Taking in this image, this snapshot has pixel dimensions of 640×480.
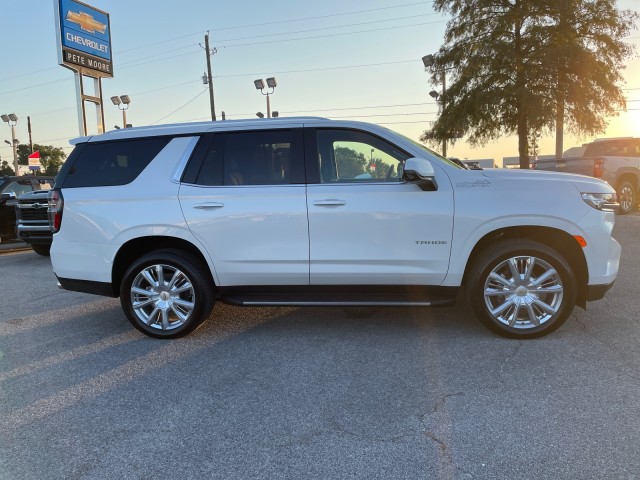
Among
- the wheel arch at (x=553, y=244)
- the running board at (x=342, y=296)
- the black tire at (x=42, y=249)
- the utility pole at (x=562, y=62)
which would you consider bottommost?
the black tire at (x=42, y=249)

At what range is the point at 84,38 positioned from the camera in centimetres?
1770

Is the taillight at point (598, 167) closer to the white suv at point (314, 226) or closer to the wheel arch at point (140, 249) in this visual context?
the white suv at point (314, 226)

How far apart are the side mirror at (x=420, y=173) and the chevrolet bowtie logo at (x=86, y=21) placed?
1777 centimetres

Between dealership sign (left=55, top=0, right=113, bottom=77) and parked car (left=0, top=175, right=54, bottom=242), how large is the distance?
6.62 meters

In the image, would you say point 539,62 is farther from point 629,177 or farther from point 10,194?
point 10,194

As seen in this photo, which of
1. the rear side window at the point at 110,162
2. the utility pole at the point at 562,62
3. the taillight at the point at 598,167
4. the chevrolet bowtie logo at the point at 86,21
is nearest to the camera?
the rear side window at the point at 110,162

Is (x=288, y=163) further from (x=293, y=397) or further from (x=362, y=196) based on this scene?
(x=293, y=397)

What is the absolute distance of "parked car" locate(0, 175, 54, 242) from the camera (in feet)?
38.4

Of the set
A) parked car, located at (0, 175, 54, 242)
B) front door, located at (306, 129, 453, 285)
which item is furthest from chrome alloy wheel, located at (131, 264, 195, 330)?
parked car, located at (0, 175, 54, 242)

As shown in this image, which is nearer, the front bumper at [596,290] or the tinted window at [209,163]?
the front bumper at [596,290]

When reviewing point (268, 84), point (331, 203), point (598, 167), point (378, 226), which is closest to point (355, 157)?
point (331, 203)

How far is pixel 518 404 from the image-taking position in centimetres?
297

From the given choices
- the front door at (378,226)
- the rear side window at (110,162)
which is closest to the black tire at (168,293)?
the rear side window at (110,162)

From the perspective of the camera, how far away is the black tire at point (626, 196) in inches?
494
